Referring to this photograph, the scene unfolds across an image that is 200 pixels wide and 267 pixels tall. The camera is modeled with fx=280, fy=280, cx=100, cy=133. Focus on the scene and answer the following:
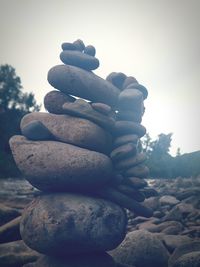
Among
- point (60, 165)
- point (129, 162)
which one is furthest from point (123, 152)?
point (60, 165)

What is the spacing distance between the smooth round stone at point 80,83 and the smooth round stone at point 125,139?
147cm

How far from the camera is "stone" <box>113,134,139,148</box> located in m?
9.34

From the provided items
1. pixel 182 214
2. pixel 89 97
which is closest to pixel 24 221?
pixel 89 97

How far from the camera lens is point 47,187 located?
8586 mm

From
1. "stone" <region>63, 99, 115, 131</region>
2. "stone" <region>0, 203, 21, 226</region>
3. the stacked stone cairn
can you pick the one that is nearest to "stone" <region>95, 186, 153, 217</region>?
the stacked stone cairn

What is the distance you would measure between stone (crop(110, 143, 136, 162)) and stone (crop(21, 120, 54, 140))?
2.18m

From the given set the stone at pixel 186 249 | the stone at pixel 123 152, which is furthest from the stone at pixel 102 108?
the stone at pixel 186 249

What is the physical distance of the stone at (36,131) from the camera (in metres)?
8.57

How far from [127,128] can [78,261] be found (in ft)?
14.6

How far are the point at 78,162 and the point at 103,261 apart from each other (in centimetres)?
324

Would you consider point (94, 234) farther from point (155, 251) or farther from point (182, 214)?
point (182, 214)

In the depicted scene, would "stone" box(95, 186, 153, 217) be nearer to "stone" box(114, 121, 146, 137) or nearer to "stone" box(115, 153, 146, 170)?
"stone" box(115, 153, 146, 170)

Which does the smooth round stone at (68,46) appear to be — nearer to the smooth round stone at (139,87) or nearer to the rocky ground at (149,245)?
the smooth round stone at (139,87)

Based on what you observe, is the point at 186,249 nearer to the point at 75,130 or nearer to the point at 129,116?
the point at 129,116
